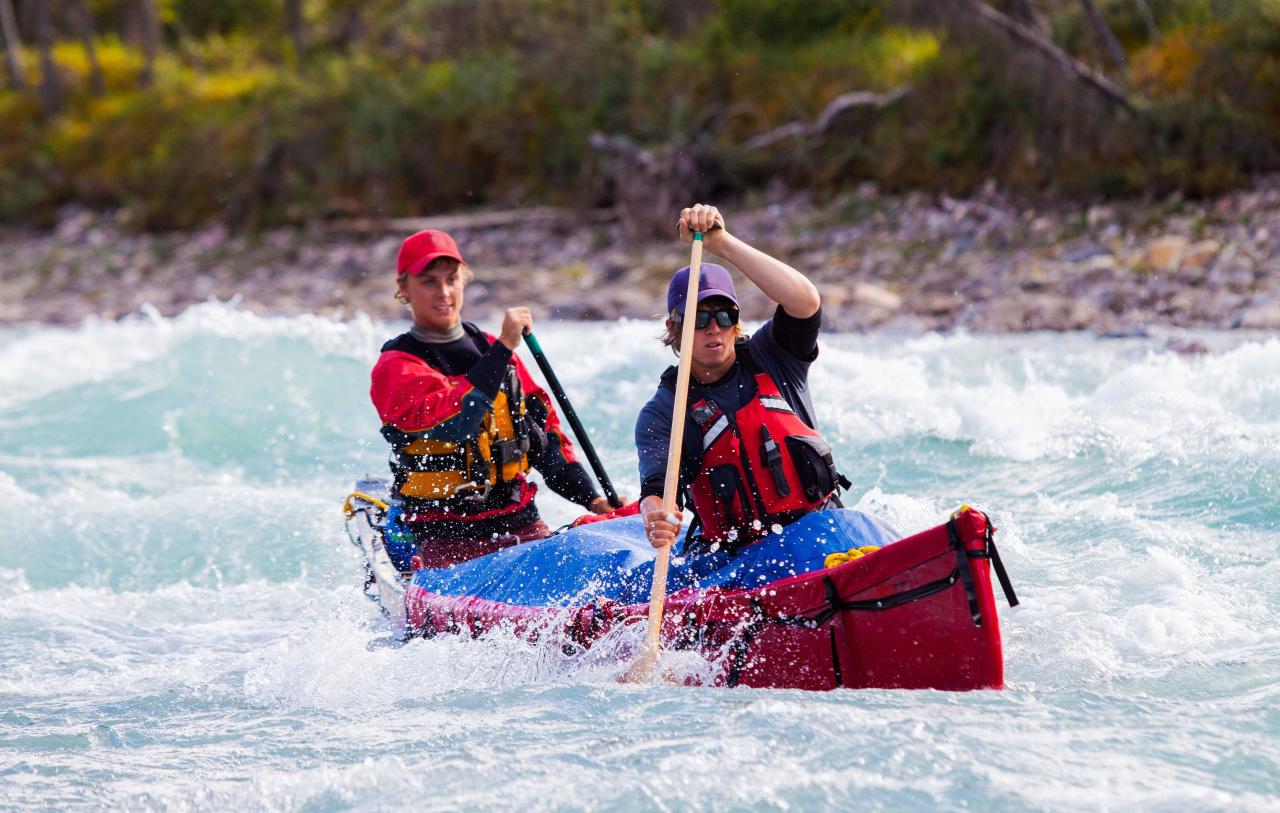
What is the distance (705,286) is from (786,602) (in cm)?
94

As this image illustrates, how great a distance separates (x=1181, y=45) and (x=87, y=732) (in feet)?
39.4

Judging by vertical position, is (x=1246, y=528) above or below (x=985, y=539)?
below

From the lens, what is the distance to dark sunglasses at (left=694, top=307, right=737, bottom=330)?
160 inches

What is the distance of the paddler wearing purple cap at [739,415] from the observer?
4.01 m

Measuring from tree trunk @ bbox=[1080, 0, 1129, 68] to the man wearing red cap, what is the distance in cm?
1031

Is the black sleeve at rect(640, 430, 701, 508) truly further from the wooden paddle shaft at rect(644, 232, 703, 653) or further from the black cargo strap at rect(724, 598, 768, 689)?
the black cargo strap at rect(724, 598, 768, 689)

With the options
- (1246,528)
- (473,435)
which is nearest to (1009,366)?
(1246,528)

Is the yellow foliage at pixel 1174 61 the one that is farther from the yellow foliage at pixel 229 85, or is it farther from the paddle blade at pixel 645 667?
the yellow foliage at pixel 229 85

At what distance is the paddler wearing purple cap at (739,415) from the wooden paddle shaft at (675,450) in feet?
0.12

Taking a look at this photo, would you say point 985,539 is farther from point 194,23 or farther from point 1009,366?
point 194,23

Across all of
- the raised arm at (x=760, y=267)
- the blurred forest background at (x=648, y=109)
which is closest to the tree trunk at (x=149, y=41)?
the blurred forest background at (x=648, y=109)

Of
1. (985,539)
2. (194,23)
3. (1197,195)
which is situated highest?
(194,23)

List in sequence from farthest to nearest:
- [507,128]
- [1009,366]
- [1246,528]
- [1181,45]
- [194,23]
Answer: [194,23], [507,128], [1181,45], [1009,366], [1246,528]

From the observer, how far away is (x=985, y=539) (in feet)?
11.8
